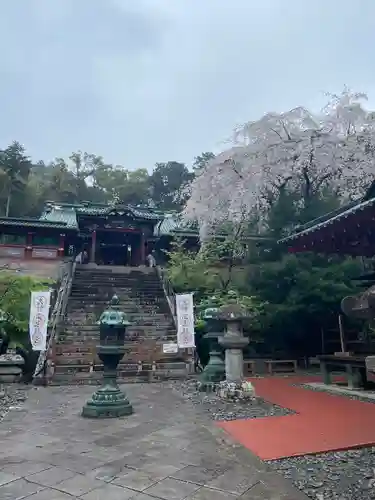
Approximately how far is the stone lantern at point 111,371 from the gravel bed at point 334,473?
3300 millimetres

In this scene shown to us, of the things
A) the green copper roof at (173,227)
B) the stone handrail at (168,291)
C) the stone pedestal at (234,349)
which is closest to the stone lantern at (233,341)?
the stone pedestal at (234,349)

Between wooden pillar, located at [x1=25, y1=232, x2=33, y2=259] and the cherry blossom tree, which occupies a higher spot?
the cherry blossom tree

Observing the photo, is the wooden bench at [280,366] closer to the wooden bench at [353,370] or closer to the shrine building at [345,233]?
the wooden bench at [353,370]

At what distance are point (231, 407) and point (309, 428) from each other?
196 cm

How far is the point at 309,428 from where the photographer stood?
19.0 ft

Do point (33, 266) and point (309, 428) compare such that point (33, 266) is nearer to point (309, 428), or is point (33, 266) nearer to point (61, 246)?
point (61, 246)

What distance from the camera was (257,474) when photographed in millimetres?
3885

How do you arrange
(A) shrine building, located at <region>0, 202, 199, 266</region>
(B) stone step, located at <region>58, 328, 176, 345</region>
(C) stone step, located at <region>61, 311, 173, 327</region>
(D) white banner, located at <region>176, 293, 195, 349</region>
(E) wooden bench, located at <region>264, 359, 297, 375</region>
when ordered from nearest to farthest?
(D) white banner, located at <region>176, 293, 195, 349</region>
(B) stone step, located at <region>58, 328, 176, 345</region>
(E) wooden bench, located at <region>264, 359, 297, 375</region>
(C) stone step, located at <region>61, 311, 173, 327</region>
(A) shrine building, located at <region>0, 202, 199, 266</region>

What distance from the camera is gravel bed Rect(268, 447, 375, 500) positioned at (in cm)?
353

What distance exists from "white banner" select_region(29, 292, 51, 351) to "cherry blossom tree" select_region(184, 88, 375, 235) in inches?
358

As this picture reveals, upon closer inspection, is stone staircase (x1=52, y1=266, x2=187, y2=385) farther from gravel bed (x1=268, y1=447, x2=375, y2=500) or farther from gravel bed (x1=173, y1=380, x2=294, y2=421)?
gravel bed (x1=268, y1=447, x2=375, y2=500)

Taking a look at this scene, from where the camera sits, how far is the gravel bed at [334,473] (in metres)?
3.53

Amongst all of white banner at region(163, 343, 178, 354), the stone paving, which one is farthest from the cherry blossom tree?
the stone paving

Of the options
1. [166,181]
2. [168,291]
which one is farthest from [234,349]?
[166,181]
